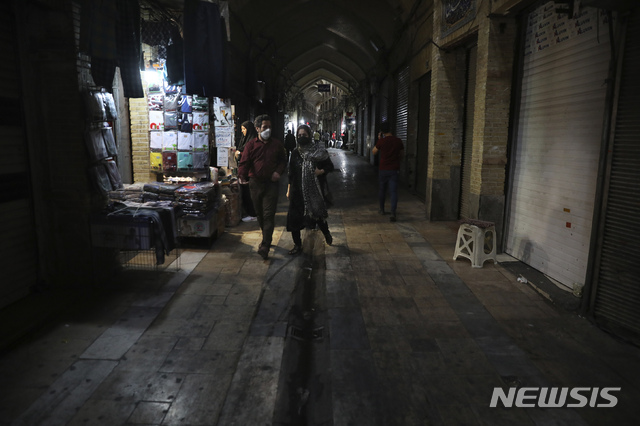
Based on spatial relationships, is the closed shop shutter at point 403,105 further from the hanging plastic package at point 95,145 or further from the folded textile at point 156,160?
the hanging plastic package at point 95,145

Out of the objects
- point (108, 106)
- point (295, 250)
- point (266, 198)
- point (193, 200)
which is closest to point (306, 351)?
point (295, 250)

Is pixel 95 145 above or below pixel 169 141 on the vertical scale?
below

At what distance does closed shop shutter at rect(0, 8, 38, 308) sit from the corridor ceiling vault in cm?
258

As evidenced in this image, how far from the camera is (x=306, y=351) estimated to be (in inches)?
148

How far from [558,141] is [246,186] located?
570 centimetres

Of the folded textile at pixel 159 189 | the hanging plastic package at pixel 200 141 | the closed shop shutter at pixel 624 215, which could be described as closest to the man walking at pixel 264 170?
the folded textile at pixel 159 189

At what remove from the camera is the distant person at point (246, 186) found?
8641 mm

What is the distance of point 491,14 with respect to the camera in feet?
20.2

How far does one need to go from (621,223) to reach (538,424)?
234 centimetres

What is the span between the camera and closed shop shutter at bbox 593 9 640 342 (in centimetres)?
392

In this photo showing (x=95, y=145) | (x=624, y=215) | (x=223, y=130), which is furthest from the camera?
(x=223, y=130)

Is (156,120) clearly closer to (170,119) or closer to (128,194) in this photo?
(170,119)

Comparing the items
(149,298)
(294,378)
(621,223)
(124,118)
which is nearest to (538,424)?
(294,378)

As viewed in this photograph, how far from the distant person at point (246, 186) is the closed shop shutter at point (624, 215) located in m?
6.12
